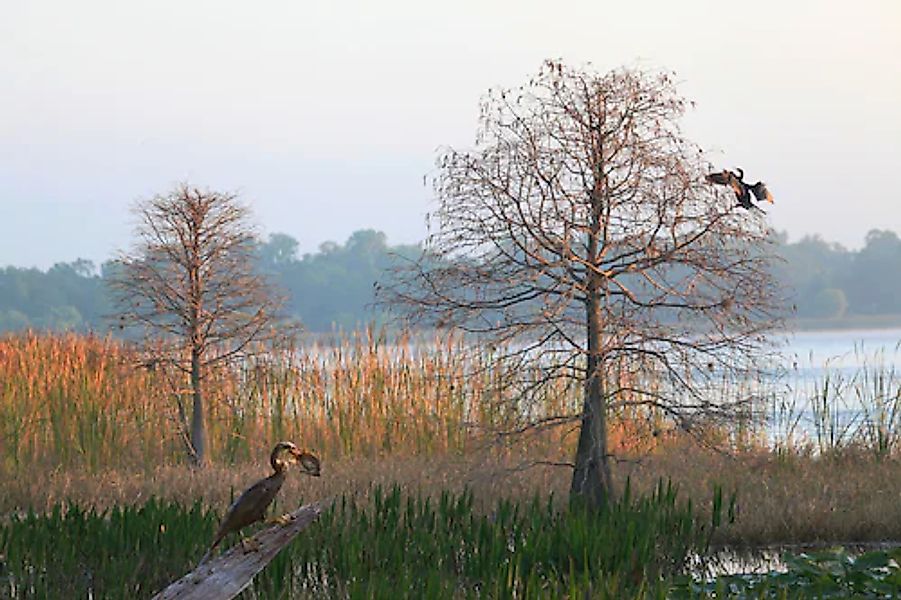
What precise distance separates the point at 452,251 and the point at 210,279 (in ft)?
13.3

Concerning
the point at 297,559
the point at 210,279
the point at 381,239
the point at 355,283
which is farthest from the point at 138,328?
the point at 381,239

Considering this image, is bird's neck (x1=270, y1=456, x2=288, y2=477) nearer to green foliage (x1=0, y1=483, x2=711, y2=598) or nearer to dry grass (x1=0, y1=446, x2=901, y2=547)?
green foliage (x1=0, y1=483, x2=711, y2=598)

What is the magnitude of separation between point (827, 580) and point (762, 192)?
315cm

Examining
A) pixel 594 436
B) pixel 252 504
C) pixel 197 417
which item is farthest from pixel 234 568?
pixel 197 417

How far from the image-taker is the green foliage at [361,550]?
6930mm

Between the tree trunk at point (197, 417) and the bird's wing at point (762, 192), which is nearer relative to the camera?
the bird's wing at point (762, 192)

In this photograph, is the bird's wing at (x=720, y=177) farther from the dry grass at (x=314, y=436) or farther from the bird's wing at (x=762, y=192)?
the dry grass at (x=314, y=436)

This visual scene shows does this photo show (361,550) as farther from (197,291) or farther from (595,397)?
(197,291)

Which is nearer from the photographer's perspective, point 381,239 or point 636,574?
point 636,574

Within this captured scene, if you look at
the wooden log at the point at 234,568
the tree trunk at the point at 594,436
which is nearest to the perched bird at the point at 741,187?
the tree trunk at the point at 594,436

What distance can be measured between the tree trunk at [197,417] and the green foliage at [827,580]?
263 inches

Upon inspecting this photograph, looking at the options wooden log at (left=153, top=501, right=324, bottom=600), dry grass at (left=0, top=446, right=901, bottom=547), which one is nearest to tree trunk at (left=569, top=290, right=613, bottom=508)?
dry grass at (left=0, top=446, right=901, bottom=547)

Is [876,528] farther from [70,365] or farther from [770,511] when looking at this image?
[70,365]

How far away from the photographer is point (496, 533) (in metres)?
6.99
